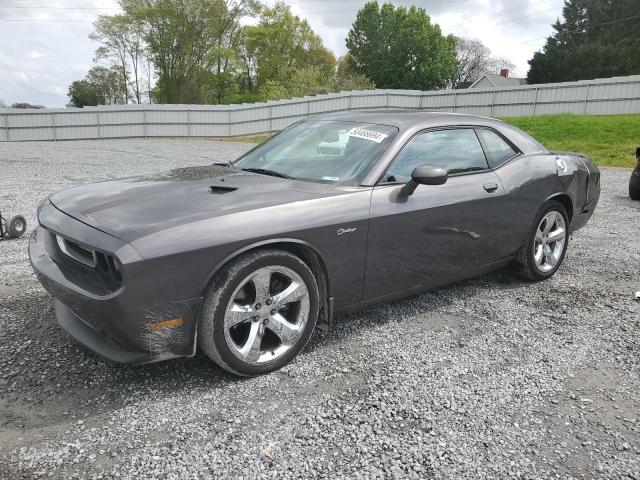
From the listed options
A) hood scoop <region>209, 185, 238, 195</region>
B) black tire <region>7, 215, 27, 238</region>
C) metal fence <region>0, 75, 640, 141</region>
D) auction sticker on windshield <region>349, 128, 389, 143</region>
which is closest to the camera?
hood scoop <region>209, 185, 238, 195</region>

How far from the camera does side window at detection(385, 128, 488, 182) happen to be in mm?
3402

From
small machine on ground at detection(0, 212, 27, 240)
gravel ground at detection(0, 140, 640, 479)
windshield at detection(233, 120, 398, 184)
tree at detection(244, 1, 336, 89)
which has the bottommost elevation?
gravel ground at detection(0, 140, 640, 479)

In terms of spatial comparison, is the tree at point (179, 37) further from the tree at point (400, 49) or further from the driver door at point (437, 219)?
the driver door at point (437, 219)

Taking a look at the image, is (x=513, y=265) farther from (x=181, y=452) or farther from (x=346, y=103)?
(x=346, y=103)

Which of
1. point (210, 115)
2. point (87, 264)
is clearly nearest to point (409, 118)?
point (87, 264)

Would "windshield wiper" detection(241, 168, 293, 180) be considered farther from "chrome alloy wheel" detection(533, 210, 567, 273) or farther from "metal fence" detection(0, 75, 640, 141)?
"metal fence" detection(0, 75, 640, 141)

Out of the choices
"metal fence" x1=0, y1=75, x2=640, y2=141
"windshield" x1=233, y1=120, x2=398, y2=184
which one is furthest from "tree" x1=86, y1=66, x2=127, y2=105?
"windshield" x1=233, y1=120, x2=398, y2=184

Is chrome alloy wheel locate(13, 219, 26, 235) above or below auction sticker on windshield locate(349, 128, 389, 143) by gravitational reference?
below

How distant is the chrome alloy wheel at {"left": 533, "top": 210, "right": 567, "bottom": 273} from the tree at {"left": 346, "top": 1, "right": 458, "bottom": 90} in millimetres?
56967

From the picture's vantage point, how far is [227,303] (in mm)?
2605

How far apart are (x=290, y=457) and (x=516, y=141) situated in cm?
341

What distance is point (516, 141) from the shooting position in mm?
4391

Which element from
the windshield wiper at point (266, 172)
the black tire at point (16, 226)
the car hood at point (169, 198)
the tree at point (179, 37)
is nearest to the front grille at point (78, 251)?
the car hood at point (169, 198)

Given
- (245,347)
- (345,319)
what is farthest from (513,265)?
(245,347)
